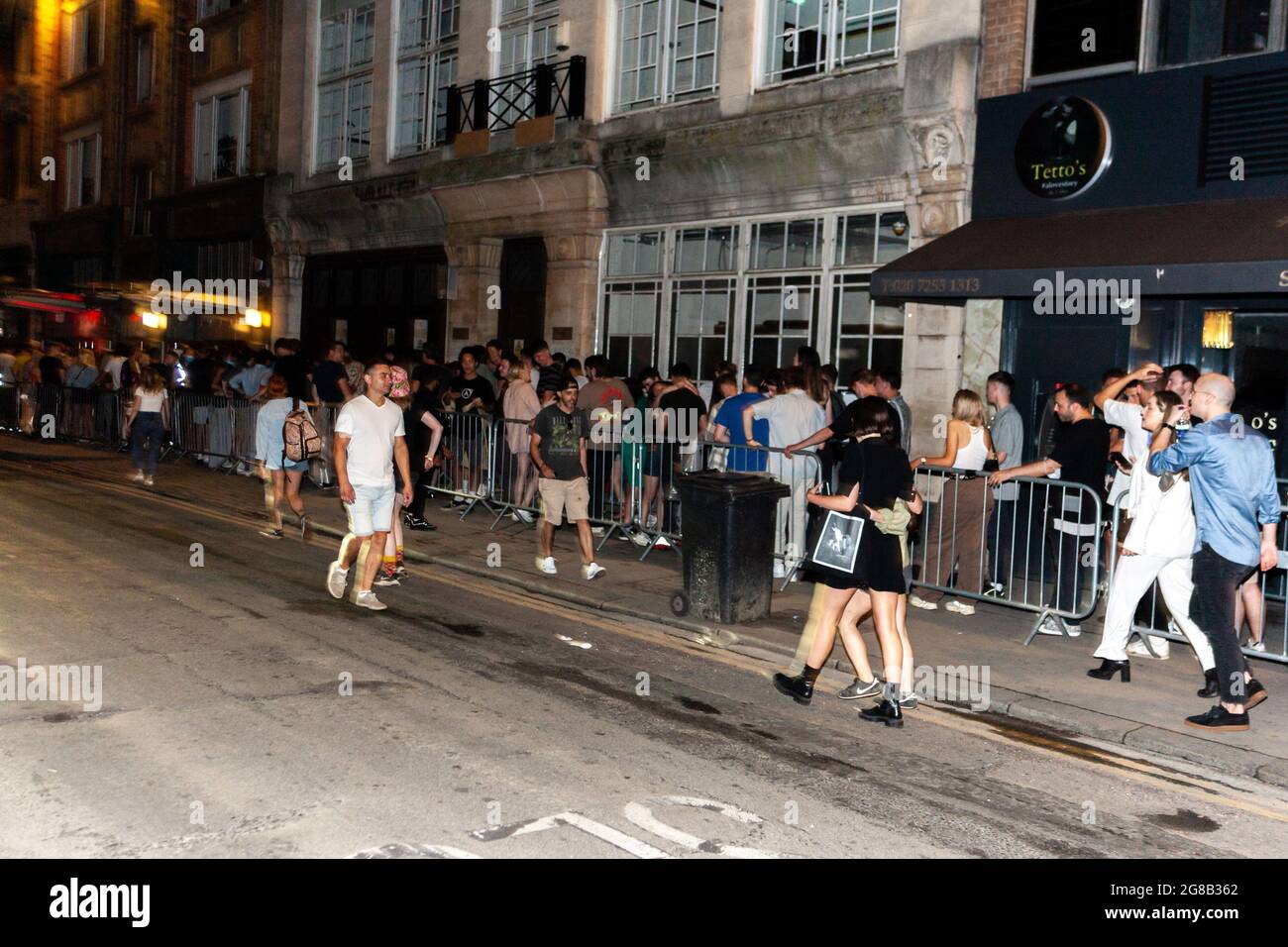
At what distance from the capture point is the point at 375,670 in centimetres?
730

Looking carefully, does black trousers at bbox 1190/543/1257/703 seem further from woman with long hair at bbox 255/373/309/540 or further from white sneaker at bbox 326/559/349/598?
woman with long hair at bbox 255/373/309/540

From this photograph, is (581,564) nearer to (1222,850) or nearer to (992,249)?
(992,249)

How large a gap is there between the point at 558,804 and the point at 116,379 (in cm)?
2005

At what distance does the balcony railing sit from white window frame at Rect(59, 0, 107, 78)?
1824cm

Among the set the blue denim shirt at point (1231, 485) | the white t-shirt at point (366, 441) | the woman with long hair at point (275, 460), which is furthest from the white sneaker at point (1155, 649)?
the woman with long hair at point (275, 460)

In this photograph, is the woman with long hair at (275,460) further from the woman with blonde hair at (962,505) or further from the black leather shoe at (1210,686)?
the black leather shoe at (1210,686)

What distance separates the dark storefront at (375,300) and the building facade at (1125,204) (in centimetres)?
1132

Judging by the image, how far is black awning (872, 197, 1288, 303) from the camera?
10.2m

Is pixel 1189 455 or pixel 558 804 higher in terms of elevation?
pixel 1189 455

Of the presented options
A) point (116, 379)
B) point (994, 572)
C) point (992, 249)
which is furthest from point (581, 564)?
point (116, 379)

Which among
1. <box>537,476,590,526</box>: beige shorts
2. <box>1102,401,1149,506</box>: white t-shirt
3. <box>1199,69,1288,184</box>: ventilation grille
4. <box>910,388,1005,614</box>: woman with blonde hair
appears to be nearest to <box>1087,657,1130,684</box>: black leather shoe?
<box>1102,401,1149,506</box>: white t-shirt

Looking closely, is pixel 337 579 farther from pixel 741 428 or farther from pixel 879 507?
pixel 879 507
